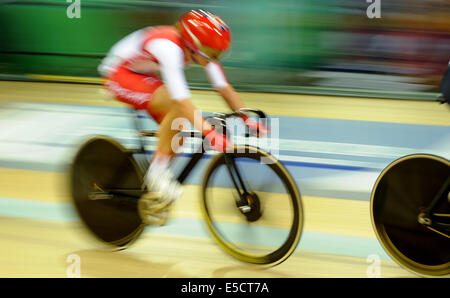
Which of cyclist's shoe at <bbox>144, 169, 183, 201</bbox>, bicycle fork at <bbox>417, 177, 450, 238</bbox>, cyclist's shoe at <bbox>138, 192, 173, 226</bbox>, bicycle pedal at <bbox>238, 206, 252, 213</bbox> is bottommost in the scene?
bicycle fork at <bbox>417, 177, 450, 238</bbox>

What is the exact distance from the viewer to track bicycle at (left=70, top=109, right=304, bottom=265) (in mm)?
2721

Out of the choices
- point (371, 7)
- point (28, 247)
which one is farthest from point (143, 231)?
point (371, 7)

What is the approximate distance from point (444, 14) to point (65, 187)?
4886 millimetres

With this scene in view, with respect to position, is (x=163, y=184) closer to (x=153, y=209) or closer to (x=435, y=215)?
(x=153, y=209)

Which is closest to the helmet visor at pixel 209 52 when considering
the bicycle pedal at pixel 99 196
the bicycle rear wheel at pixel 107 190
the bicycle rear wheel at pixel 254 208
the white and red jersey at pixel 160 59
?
the white and red jersey at pixel 160 59

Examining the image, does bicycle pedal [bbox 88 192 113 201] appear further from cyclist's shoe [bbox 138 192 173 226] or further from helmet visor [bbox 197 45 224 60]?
helmet visor [bbox 197 45 224 60]

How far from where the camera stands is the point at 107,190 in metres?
3.18

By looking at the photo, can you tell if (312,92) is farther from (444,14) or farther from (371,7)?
(444,14)

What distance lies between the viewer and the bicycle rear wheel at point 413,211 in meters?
2.67

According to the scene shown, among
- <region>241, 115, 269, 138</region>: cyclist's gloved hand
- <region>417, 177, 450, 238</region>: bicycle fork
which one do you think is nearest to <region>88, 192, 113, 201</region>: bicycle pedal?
<region>241, 115, 269, 138</region>: cyclist's gloved hand

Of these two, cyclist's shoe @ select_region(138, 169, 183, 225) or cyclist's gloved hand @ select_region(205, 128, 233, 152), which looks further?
cyclist's shoe @ select_region(138, 169, 183, 225)

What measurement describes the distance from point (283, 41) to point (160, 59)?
4745 mm

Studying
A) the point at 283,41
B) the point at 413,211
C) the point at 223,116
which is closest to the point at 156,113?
the point at 223,116
